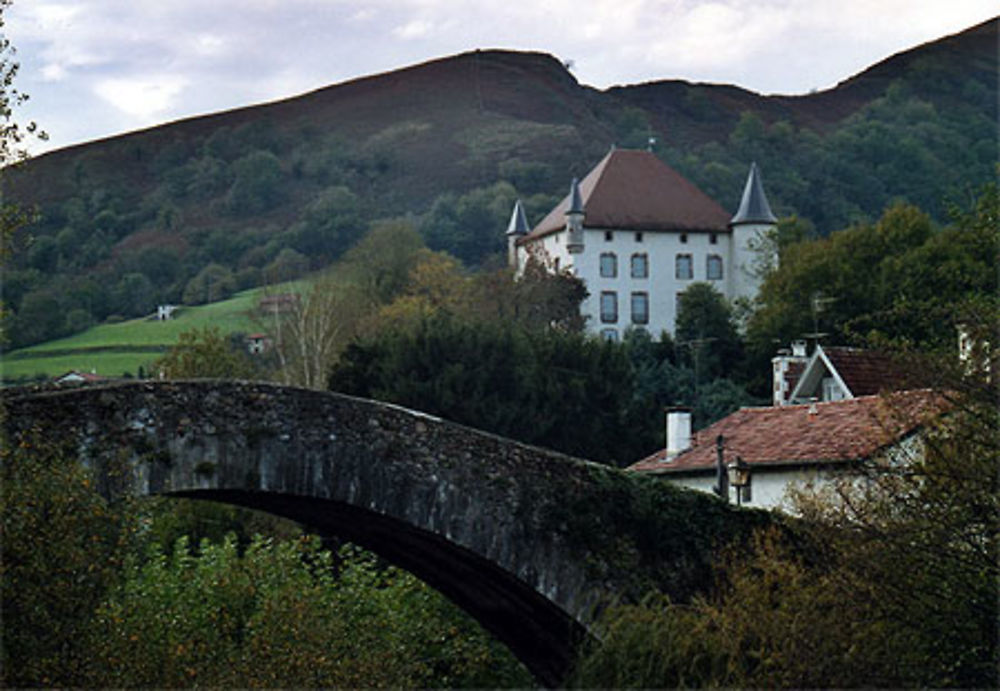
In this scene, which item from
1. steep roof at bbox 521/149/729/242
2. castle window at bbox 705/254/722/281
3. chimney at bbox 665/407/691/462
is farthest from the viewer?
castle window at bbox 705/254/722/281

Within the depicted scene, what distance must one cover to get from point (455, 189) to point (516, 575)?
135 metres

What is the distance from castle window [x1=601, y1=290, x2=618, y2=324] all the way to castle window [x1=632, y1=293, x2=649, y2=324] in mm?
981

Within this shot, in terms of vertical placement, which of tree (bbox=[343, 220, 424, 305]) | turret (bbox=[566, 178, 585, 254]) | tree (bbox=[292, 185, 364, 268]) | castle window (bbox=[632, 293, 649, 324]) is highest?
tree (bbox=[292, 185, 364, 268])

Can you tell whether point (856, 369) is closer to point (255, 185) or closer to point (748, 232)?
point (748, 232)

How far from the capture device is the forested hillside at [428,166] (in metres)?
118

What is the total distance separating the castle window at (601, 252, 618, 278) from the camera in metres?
87.8

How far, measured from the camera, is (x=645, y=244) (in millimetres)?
89875

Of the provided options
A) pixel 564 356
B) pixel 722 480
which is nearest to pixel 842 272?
pixel 564 356

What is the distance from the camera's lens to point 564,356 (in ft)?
173

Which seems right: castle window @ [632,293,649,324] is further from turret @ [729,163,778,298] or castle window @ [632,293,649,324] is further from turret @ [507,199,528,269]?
turret @ [507,199,528,269]

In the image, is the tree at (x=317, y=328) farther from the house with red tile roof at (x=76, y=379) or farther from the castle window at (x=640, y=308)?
the castle window at (x=640, y=308)

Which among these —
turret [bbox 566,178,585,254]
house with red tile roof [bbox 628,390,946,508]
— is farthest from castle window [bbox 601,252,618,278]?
house with red tile roof [bbox 628,390,946,508]

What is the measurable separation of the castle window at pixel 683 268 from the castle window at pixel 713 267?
1.10 meters

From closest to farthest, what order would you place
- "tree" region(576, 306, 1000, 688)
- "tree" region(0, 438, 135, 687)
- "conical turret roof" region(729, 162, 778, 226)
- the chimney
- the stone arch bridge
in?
"tree" region(0, 438, 135, 687)
"tree" region(576, 306, 1000, 688)
the stone arch bridge
the chimney
"conical turret roof" region(729, 162, 778, 226)
